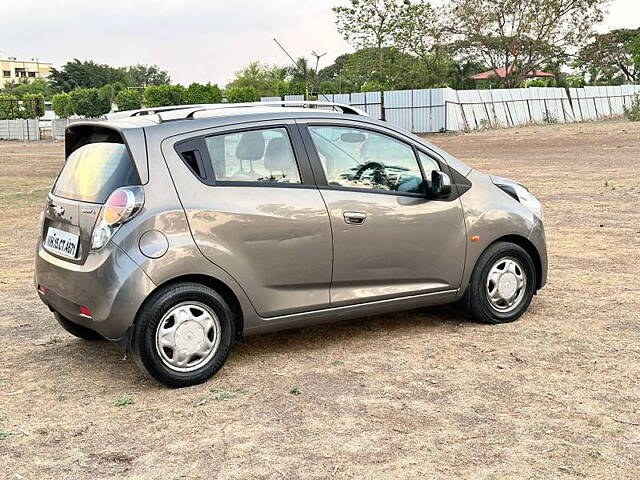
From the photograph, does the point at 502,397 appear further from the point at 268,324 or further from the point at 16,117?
the point at 16,117

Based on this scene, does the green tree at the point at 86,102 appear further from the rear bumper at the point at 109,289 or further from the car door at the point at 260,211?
the rear bumper at the point at 109,289

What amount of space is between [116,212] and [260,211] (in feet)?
2.84

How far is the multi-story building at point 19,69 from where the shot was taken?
173 metres

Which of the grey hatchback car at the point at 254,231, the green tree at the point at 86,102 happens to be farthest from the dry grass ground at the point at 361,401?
the green tree at the point at 86,102

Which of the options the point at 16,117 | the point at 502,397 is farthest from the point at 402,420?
the point at 16,117

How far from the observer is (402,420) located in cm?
434

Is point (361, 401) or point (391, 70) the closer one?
point (361, 401)

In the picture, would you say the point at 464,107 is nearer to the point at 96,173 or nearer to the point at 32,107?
the point at 32,107

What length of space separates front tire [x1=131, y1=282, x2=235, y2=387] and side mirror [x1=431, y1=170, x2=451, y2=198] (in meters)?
1.68

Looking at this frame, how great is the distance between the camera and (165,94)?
2178 inches

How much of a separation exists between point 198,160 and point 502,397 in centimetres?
225

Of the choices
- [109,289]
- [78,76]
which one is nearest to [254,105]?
[109,289]

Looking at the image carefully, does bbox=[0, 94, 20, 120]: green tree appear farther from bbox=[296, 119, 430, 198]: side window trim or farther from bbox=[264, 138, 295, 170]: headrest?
bbox=[264, 138, 295, 170]: headrest

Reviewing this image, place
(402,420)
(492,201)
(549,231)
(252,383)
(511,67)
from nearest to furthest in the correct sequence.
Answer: (402,420) < (252,383) < (492,201) < (549,231) < (511,67)
